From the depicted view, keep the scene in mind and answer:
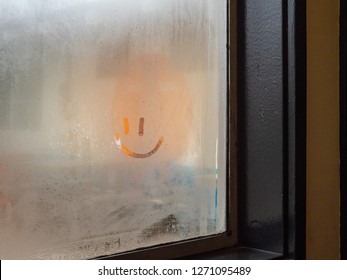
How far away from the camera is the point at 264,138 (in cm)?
107

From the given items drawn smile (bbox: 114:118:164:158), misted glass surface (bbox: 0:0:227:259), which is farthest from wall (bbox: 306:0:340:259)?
drawn smile (bbox: 114:118:164:158)

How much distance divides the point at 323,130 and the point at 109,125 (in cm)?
52

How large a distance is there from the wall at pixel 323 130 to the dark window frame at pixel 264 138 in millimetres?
40

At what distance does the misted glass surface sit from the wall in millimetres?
202

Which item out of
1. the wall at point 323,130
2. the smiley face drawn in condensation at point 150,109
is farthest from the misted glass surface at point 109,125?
the wall at point 323,130

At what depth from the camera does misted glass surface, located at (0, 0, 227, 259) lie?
2.67ft

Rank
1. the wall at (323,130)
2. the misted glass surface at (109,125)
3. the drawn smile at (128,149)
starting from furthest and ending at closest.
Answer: the wall at (323,130)
the drawn smile at (128,149)
the misted glass surface at (109,125)

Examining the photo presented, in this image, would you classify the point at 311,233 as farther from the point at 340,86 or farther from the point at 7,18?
the point at 7,18

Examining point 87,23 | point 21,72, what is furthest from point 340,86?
point 21,72

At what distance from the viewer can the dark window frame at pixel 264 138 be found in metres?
1.03

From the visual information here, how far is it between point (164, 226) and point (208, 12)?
1.66 feet
